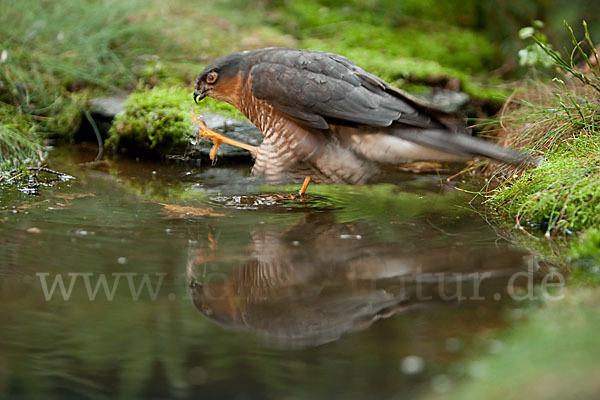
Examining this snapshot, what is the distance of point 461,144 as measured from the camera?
12.8 feet

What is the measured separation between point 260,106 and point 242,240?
118 centimetres

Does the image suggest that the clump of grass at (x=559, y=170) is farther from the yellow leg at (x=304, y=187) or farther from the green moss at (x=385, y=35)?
the green moss at (x=385, y=35)

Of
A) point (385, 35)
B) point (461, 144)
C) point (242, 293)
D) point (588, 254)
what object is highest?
point (385, 35)

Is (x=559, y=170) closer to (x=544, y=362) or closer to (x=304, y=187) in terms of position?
(x=304, y=187)

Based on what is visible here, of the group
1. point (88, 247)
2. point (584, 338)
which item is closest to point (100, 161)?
point (88, 247)

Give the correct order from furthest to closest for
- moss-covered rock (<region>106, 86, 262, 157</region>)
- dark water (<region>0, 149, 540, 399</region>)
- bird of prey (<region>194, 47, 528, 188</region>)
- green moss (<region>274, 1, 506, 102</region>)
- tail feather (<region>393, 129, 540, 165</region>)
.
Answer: green moss (<region>274, 1, 506, 102</region>) < moss-covered rock (<region>106, 86, 262, 157</region>) < bird of prey (<region>194, 47, 528, 188</region>) < tail feather (<region>393, 129, 540, 165</region>) < dark water (<region>0, 149, 540, 399</region>)

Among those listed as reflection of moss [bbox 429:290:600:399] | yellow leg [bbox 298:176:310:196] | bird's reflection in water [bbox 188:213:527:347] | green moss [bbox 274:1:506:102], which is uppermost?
green moss [bbox 274:1:506:102]

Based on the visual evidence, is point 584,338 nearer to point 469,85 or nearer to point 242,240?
point 242,240

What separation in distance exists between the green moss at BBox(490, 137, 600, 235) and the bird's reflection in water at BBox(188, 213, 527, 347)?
43cm

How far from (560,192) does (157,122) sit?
337cm

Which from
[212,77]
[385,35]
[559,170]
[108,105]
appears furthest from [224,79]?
[385,35]

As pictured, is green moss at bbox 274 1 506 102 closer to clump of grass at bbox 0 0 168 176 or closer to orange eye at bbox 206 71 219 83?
clump of grass at bbox 0 0 168 176

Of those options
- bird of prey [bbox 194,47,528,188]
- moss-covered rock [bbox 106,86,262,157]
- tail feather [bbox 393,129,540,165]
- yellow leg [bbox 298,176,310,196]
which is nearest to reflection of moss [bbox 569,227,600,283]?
tail feather [bbox 393,129,540,165]

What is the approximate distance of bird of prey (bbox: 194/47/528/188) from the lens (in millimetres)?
4078
